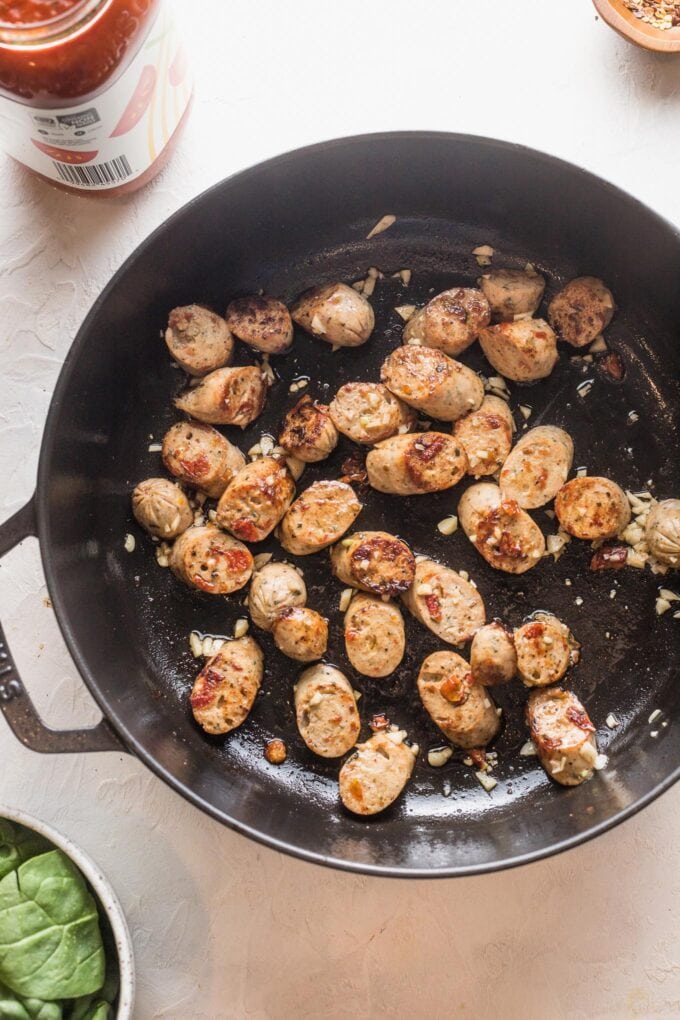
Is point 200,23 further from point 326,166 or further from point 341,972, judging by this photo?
point 341,972

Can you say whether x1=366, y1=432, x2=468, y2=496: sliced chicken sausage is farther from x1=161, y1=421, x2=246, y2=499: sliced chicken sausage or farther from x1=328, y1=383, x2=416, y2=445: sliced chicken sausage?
x1=161, y1=421, x2=246, y2=499: sliced chicken sausage

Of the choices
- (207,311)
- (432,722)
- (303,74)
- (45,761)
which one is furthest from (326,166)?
(45,761)

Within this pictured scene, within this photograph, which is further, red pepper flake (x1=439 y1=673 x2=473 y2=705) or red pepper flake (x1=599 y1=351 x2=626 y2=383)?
red pepper flake (x1=599 y1=351 x2=626 y2=383)

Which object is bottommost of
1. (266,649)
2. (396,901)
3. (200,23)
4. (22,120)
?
(396,901)

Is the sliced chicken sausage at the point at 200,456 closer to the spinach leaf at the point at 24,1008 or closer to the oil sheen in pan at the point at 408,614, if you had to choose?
the oil sheen in pan at the point at 408,614

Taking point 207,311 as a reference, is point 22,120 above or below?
above

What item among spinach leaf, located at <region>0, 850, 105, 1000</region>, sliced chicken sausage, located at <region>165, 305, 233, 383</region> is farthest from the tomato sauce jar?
spinach leaf, located at <region>0, 850, 105, 1000</region>

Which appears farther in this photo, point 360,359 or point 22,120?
point 360,359
